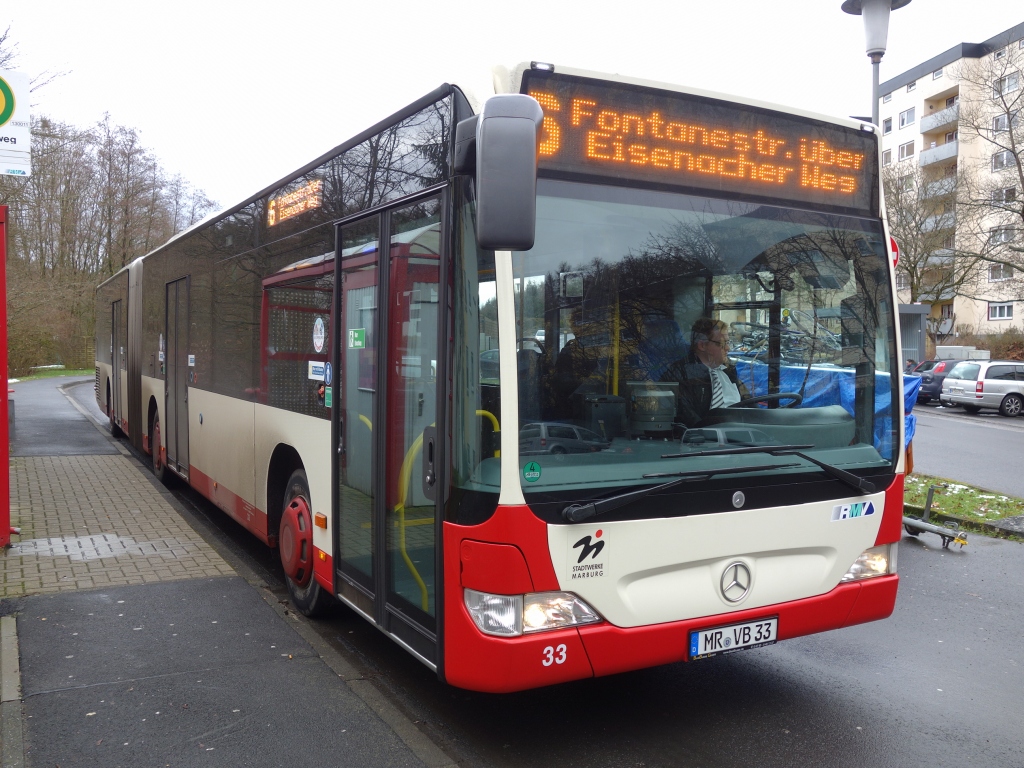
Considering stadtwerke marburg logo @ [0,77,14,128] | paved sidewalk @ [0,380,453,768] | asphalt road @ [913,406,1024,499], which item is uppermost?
stadtwerke marburg logo @ [0,77,14,128]

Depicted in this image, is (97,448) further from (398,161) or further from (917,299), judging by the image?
(917,299)

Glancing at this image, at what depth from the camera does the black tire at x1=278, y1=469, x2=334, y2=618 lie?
570 centimetres

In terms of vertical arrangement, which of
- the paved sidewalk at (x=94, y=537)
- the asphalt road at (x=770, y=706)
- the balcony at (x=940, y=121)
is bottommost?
the asphalt road at (x=770, y=706)

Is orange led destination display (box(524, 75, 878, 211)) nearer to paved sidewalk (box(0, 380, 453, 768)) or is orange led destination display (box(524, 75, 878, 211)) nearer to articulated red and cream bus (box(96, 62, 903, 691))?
articulated red and cream bus (box(96, 62, 903, 691))

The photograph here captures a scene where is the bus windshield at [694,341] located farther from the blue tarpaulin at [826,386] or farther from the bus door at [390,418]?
the bus door at [390,418]

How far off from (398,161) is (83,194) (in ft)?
139

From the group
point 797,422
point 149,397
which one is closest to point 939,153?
point 149,397

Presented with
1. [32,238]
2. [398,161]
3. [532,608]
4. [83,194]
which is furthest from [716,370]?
[83,194]

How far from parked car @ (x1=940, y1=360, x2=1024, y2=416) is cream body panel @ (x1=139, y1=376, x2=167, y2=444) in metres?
24.8

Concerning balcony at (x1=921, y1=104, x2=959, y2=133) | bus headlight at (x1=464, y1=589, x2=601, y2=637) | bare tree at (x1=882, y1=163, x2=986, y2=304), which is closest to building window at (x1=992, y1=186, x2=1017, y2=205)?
bare tree at (x1=882, y1=163, x2=986, y2=304)

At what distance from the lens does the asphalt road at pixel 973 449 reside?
13.5 m

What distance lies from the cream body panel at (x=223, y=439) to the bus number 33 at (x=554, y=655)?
12.3 feet

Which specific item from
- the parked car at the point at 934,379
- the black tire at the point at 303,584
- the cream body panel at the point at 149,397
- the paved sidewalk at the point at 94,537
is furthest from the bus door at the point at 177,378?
the parked car at the point at 934,379

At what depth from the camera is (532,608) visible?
3.63 metres
